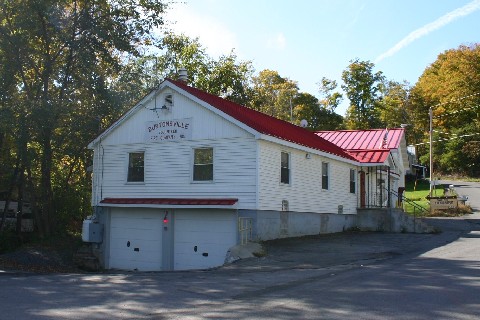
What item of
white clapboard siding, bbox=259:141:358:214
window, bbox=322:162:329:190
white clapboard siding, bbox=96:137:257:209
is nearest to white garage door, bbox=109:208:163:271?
white clapboard siding, bbox=96:137:257:209

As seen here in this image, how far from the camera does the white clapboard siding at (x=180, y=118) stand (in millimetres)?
19413

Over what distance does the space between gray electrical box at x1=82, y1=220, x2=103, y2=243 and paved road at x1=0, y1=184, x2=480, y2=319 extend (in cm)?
776

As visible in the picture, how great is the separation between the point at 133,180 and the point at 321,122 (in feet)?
125

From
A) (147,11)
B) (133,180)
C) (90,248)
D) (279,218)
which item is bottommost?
(90,248)

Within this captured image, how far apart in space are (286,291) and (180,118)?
11.5 meters

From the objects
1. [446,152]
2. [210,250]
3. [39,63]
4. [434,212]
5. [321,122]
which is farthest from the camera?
[446,152]

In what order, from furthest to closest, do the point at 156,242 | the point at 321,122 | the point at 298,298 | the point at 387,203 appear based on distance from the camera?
the point at 321,122
the point at 387,203
the point at 156,242
the point at 298,298

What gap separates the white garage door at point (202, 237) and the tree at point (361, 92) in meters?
45.2

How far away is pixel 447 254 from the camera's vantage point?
1586 centimetres

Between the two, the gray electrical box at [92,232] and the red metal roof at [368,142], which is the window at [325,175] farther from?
the gray electrical box at [92,232]

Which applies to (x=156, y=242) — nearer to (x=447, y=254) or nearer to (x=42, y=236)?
(x=42, y=236)

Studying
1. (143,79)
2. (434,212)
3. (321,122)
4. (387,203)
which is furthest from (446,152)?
(143,79)

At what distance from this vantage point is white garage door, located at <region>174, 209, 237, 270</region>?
61.7 ft

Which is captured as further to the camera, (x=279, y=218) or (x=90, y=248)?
(x=90, y=248)
